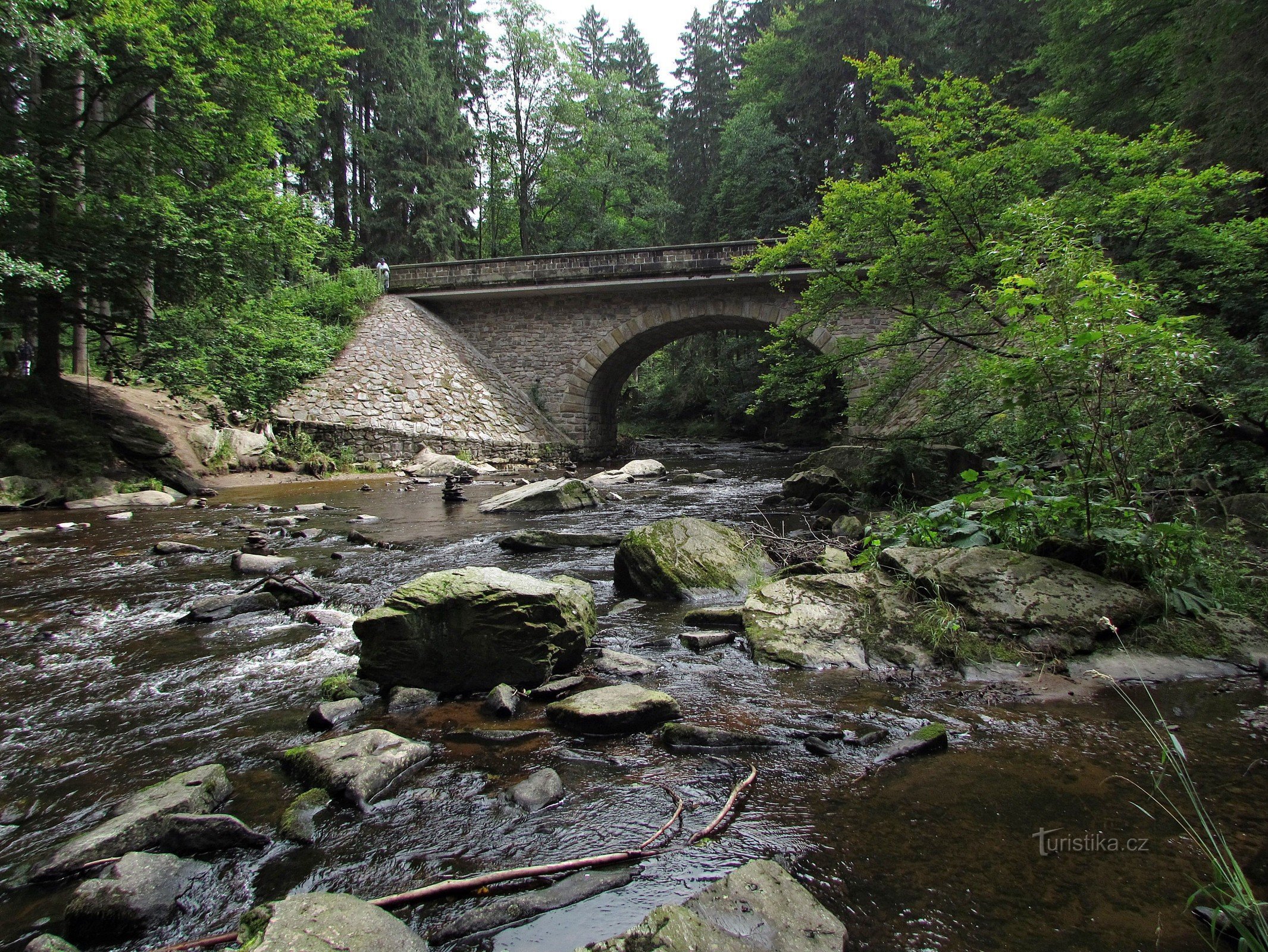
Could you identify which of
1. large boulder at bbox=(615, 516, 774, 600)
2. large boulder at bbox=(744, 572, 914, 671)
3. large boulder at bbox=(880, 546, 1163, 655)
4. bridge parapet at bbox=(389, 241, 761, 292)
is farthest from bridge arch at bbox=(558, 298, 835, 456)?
large boulder at bbox=(880, 546, 1163, 655)

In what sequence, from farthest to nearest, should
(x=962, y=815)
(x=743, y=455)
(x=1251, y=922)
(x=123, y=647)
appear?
1. (x=743, y=455)
2. (x=123, y=647)
3. (x=962, y=815)
4. (x=1251, y=922)

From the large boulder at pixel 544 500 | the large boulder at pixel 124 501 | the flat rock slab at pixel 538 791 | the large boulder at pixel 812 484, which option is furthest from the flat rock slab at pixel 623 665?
the large boulder at pixel 124 501

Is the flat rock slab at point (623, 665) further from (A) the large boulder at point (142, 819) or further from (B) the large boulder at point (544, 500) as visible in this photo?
(B) the large boulder at point (544, 500)

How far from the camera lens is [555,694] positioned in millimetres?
3000

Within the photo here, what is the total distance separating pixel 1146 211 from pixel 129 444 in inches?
542

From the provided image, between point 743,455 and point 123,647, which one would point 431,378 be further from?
point 123,647

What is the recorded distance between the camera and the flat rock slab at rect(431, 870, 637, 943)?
1562 millimetres

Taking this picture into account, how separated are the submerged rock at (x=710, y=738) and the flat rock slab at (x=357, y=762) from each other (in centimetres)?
96

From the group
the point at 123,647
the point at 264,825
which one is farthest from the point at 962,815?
the point at 123,647

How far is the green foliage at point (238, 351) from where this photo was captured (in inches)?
396

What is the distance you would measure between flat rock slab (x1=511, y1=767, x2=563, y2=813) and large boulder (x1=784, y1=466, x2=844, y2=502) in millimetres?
7336

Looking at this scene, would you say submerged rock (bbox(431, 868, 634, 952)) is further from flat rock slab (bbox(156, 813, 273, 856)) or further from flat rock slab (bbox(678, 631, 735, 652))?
flat rock slab (bbox(678, 631, 735, 652))

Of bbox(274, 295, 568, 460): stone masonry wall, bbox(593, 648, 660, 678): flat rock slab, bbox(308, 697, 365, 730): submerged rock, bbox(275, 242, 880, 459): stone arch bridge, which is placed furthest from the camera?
bbox(275, 242, 880, 459): stone arch bridge

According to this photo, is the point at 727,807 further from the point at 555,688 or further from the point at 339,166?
the point at 339,166
